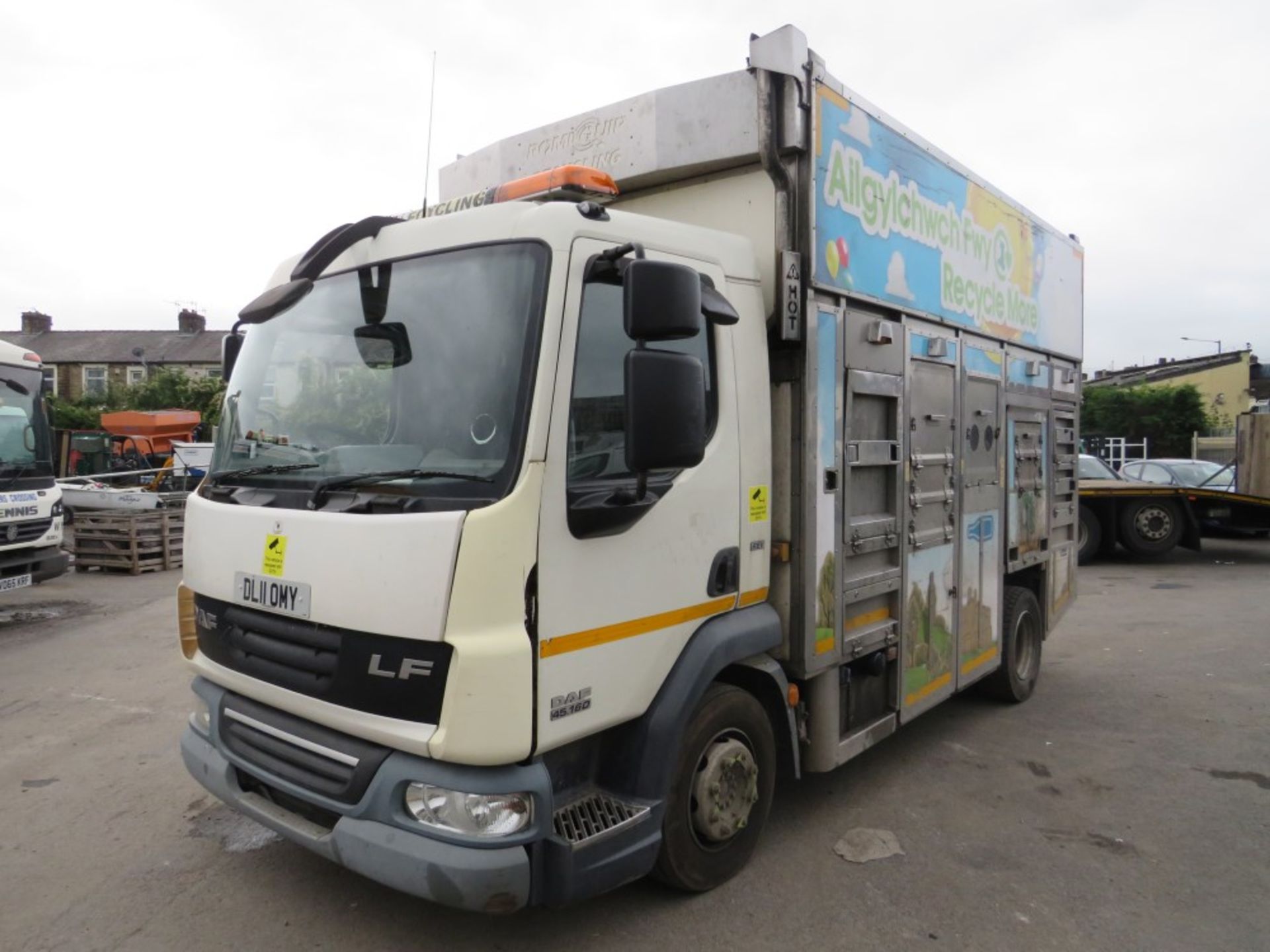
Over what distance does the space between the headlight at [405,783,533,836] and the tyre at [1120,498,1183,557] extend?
43.3ft

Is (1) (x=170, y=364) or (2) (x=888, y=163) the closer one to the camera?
(2) (x=888, y=163)

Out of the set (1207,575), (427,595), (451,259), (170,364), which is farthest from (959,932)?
(170,364)

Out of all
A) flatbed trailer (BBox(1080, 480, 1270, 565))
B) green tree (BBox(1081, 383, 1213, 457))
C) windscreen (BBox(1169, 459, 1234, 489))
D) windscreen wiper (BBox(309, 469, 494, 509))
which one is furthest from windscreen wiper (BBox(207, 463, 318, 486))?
green tree (BBox(1081, 383, 1213, 457))

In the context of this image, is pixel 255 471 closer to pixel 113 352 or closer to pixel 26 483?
pixel 26 483

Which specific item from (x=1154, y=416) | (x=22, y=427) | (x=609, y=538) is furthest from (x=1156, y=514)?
(x=1154, y=416)

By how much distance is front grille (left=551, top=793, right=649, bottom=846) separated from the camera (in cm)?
271

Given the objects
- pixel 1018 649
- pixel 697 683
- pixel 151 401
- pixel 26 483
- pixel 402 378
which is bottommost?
pixel 1018 649

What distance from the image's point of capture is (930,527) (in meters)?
4.48

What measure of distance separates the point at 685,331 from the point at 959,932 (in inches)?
95.1

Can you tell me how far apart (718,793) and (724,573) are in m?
0.83

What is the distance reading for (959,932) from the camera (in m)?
3.14

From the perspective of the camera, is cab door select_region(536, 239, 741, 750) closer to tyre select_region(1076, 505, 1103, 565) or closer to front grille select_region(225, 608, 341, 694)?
front grille select_region(225, 608, 341, 694)

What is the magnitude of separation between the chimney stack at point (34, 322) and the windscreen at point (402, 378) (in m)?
49.9

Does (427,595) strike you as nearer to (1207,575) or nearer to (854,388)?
(854,388)
